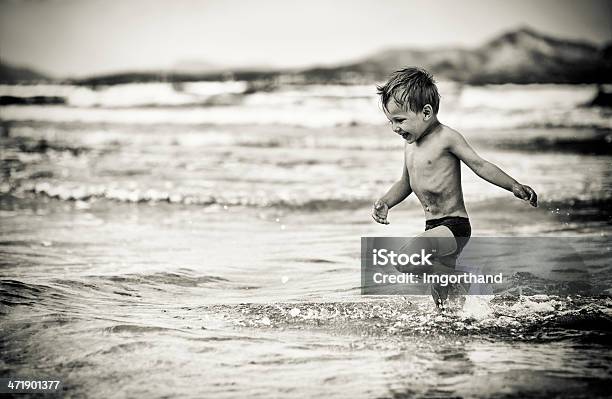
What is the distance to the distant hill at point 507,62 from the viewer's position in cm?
541

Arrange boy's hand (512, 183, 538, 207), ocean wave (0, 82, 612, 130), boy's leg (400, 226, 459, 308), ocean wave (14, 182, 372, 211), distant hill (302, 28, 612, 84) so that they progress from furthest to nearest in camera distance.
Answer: ocean wave (0, 82, 612, 130)
distant hill (302, 28, 612, 84)
ocean wave (14, 182, 372, 211)
boy's leg (400, 226, 459, 308)
boy's hand (512, 183, 538, 207)

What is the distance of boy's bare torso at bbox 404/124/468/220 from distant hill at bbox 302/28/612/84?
327 cm

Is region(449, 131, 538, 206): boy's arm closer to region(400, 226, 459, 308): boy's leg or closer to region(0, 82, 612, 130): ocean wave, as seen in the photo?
region(400, 226, 459, 308): boy's leg

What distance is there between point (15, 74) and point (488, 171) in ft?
14.2

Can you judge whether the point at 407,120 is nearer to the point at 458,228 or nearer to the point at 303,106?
the point at 458,228

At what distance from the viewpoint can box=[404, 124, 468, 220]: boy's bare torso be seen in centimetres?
222

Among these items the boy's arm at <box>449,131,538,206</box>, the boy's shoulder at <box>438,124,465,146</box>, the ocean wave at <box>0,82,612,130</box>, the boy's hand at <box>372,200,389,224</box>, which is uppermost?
the ocean wave at <box>0,82,612,130</box>

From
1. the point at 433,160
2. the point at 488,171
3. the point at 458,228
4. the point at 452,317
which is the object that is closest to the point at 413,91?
the point at 433,160

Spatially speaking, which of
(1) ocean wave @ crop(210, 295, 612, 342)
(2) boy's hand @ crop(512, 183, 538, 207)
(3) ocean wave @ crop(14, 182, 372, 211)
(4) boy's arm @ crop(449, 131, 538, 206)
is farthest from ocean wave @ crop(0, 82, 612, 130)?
(2) boy's hand @ crop(512, 183, 538, 207)

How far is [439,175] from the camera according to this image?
2.22 metres

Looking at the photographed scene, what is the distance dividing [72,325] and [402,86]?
1169 millimetres

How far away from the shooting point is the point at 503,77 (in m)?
Result: 5.76

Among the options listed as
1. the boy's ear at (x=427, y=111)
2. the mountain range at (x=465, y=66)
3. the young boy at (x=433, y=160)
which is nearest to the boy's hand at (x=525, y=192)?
the young boy at (x=433, y=160)

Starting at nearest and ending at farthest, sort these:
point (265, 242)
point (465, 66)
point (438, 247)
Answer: point (438, 247) < point (265, 242) < point (465, 66)
